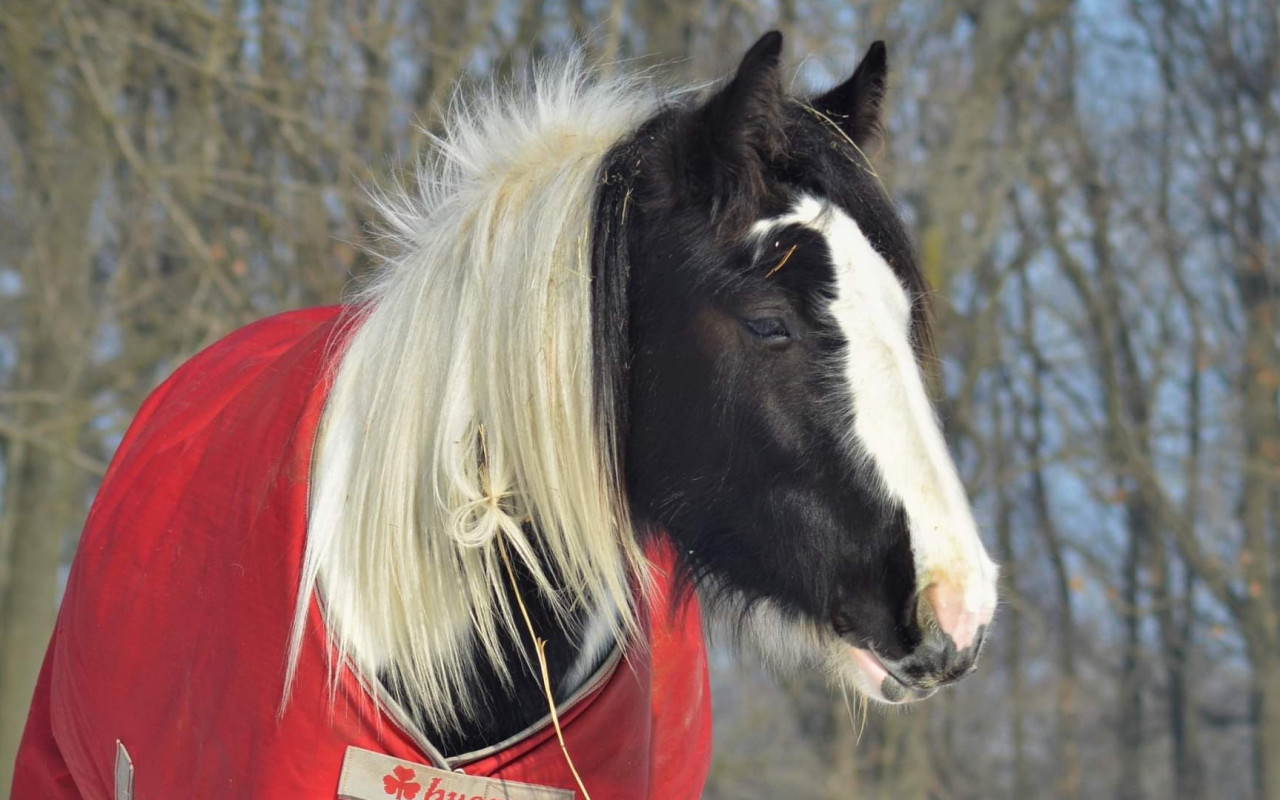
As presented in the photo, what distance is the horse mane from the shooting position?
2066mm

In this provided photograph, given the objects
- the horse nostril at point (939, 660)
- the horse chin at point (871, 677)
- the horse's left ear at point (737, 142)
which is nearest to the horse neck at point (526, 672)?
the horse chin at point (871, 677)

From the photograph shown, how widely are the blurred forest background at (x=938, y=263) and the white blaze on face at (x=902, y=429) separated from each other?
82cm

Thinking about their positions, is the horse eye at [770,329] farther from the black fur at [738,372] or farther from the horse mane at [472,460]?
the horse mane at [472,460]

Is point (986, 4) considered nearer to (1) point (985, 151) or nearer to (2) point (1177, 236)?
(1) point (985, 151)

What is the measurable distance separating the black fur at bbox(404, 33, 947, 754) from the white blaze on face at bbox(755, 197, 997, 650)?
0.02m

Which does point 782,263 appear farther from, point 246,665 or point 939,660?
point 246,665

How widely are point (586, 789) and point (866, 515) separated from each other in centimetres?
69

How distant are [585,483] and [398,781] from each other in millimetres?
543

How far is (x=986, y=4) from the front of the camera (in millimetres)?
8664

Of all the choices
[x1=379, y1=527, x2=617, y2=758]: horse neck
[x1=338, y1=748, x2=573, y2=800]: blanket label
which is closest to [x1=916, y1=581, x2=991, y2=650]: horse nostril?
[x1=379, y1=527, x2=617, y2=758]: horse neck

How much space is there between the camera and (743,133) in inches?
82.0

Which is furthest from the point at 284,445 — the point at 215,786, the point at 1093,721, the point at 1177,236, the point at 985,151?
the point at 1093,721

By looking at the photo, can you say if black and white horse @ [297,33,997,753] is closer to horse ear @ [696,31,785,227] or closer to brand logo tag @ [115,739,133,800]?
horse ear @ [696,31,785,227]

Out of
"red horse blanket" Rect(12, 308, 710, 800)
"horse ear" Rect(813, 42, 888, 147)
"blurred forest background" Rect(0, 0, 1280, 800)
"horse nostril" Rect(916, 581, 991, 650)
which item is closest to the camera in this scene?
"horse nostril" Rect(916, 581, 991, 650)
